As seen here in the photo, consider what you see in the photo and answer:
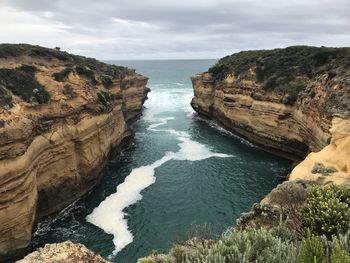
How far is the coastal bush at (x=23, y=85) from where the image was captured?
36125 mm

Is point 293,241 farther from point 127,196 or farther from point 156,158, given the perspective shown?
point 156,158

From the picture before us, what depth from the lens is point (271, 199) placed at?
19.8 m

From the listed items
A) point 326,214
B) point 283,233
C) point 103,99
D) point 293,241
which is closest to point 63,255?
point 283,233

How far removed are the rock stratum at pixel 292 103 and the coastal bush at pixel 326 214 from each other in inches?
389

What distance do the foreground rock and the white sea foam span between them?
55.7 feet

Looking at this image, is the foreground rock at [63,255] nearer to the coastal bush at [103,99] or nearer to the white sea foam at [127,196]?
the white sea foam at [127,196]

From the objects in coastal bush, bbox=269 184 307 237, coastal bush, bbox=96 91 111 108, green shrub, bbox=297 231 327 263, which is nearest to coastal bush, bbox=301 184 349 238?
coastal bush, bbox=269 184 307 237

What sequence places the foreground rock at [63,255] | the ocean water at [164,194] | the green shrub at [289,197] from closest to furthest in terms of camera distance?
the foreground rock at [63,255], the green shrub at [289,197], the ocean water at [164,194]

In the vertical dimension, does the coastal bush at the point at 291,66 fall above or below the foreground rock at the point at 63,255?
above

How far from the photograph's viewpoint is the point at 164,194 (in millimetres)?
39406

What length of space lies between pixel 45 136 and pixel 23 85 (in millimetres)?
6555

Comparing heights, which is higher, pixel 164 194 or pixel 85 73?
pixel 85 73

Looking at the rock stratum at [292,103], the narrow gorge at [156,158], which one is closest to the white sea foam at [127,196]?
the narrow gorge at [156,158]

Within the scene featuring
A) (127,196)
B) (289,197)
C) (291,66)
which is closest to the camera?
(289,197)
